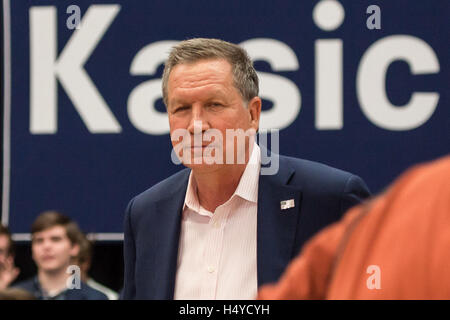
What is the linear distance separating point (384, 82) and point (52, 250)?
5.20 feet

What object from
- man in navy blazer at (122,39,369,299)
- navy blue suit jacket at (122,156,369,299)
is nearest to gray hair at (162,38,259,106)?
man in navy blazer at (122,39,369,299)

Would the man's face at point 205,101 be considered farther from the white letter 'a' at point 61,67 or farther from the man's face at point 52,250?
the man's face at point 52,250

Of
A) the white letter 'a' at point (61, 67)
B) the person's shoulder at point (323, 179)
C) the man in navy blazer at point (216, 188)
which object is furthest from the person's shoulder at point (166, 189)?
the white letter 'a' at point (61, 67)

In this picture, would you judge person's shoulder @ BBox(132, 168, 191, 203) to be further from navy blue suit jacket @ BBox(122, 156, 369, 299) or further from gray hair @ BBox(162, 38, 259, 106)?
gray hair @ BBox(162, 38, 259, 106)

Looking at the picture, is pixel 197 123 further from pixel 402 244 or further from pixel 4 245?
pixel 4 245

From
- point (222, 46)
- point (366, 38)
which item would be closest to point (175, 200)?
point (222, 46)

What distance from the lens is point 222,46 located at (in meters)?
1.84

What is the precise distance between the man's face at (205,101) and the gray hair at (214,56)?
2 cm

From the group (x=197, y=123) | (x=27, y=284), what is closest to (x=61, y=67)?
(x=27, y=284)

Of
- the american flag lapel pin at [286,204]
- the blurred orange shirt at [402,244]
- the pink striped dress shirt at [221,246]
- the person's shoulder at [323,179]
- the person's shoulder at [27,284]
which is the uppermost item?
the blurred orange shirt at [402,244]

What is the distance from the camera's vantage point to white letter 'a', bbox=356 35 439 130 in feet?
8.89

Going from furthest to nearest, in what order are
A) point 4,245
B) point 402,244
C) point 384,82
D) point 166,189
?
point 4,245
point 384,82
point 166,189
point 402,244

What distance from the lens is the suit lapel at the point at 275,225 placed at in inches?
63.4

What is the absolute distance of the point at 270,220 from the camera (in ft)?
5.55
